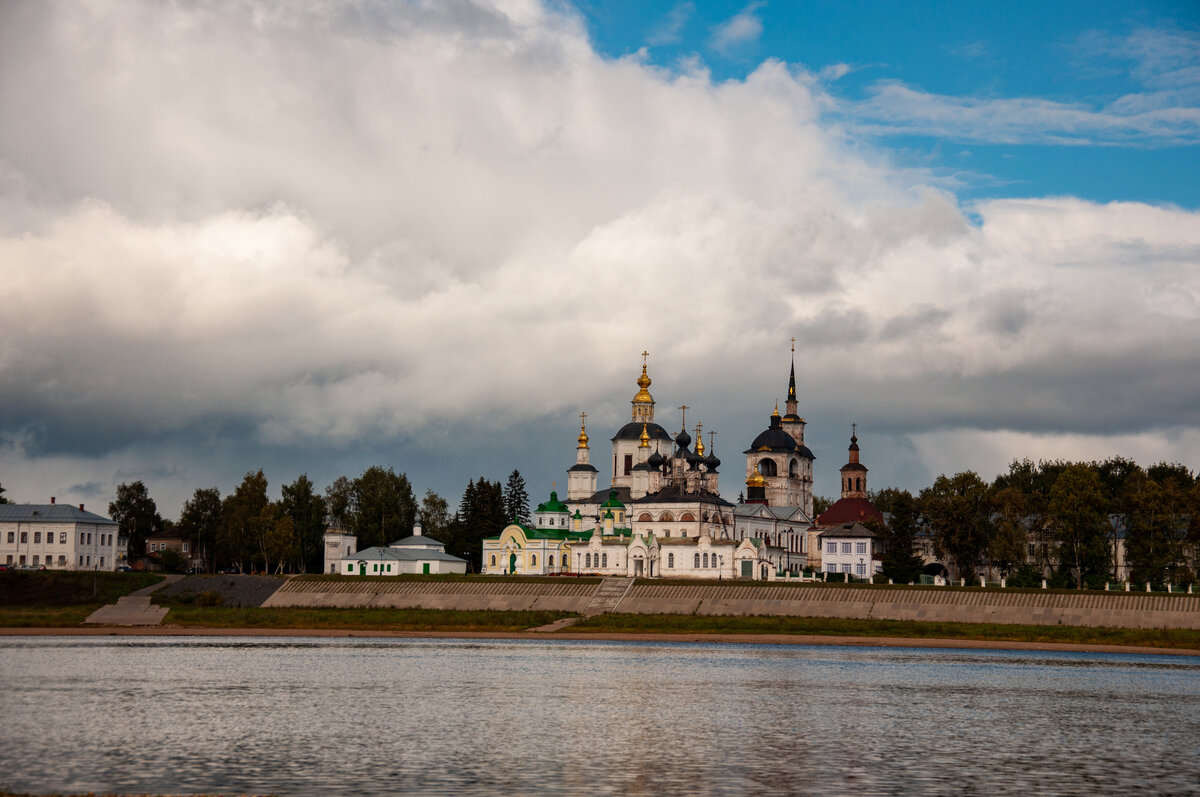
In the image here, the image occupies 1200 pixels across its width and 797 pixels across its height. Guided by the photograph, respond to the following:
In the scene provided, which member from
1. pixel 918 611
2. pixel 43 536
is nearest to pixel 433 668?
pixel 918 611

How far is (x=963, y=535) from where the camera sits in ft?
338

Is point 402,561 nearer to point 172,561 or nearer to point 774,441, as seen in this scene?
point 172,561

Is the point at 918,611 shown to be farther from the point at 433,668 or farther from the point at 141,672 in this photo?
the point at 141,672

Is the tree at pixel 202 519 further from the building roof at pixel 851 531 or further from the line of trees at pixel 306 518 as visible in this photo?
the building roof at pixel 851 531

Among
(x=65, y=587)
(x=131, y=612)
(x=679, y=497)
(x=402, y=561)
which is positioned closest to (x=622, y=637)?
(x=131, y=612)

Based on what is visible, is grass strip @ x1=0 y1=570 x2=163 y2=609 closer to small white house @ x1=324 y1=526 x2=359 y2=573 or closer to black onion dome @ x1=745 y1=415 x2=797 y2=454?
small white house @ x1=324 y1=526 x2=359 y2=573

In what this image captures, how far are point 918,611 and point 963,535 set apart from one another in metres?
23.4

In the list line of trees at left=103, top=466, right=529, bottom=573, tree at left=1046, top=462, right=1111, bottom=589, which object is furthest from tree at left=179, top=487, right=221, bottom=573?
tree at left=1046, top=462, right=1111, bottom=589

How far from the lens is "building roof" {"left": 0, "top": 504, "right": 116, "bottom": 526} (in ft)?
363

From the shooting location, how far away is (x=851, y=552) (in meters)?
108

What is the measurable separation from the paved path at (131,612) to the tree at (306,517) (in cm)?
3241

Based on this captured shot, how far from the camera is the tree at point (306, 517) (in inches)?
4894

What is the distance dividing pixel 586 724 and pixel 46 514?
88.2 m

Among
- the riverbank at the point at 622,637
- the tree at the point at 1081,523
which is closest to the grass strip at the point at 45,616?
the riverbank at the point at 622,637
